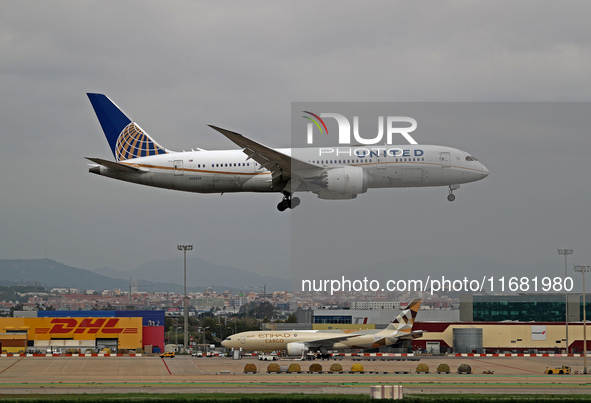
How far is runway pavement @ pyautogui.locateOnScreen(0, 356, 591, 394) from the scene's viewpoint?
6206 centimetres

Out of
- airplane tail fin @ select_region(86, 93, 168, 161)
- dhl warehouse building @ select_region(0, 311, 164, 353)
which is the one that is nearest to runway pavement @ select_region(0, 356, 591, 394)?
airplane tail fin @ select_region(86, 93, 168, 161)

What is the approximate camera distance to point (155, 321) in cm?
14512

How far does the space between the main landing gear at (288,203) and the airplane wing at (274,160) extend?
4.68 ft

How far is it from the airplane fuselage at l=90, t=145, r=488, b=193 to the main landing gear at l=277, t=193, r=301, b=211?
4.34 ft

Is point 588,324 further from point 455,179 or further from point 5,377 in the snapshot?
point 5,377

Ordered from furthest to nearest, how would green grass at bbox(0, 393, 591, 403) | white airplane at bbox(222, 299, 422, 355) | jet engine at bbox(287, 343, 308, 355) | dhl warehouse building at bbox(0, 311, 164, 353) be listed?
dhl warehouse building at bbox(0, 311, 164, 353) → white airplane at bbox(222, 299, 422, 355) → jet engine at bbox(287, 343, 308, 355) → green grass at bbox(0, 393, 591, 403)

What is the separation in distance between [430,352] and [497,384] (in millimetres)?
50585

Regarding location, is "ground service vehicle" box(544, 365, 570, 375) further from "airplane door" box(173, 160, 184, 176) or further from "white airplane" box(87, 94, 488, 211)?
"airplane door" box(173, 160, 184, 176)

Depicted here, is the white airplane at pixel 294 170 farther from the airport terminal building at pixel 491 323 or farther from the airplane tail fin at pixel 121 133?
the airport terminal building at pixel 491 323

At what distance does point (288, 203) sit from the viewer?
71688mm

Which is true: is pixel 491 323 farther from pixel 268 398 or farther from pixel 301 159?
pixel 268 398

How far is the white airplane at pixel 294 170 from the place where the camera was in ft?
221

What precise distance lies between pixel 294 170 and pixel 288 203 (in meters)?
4.54

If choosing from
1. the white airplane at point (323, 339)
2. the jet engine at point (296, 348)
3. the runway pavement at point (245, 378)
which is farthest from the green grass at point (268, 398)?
the white airplane at point (323, 339)
